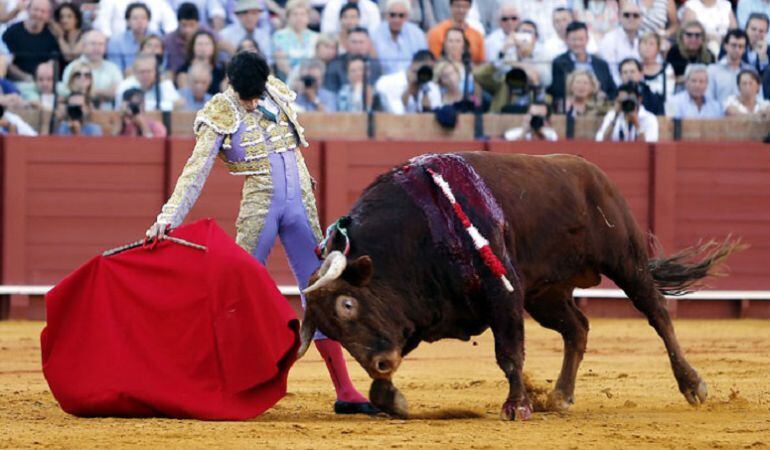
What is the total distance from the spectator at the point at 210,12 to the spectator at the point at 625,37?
2.58m

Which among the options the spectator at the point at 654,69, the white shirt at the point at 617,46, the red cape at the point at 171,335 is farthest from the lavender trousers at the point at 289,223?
the white shirt at the point at 617,46

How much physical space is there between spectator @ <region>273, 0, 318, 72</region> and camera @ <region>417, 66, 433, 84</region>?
2.49 feet

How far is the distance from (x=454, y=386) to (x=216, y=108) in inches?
74.0

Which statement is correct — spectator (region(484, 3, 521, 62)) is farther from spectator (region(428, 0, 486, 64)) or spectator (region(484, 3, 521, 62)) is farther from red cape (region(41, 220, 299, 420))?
red cape (region(41, 220, 299, 420))

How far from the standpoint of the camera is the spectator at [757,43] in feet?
34.8

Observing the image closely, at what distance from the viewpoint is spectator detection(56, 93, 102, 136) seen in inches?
398

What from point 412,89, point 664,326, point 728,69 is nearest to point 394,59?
point 412,89

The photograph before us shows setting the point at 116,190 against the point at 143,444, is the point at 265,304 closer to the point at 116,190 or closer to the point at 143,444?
the point at 143,444

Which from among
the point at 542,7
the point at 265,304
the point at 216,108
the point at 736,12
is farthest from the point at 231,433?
the point at 736,12

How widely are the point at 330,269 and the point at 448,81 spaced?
528 centimetres

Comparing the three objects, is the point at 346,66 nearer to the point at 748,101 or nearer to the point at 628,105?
the point at 628,105

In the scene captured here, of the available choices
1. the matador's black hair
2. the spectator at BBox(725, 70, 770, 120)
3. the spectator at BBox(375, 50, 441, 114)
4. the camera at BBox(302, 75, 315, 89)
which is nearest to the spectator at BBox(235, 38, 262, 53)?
the camera at BBox(302, 75, 315, 89)

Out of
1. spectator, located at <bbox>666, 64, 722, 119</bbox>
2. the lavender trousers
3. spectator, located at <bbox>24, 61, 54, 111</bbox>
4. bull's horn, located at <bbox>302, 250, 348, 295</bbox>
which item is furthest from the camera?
spectator, located at <bbox>666, 64, 722, 119</bbox>

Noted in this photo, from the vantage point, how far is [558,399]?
576 cm
